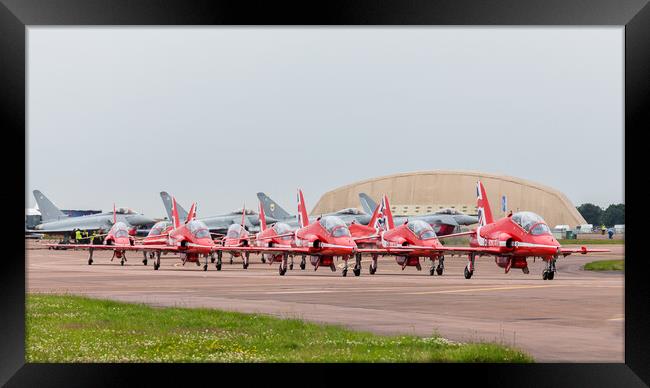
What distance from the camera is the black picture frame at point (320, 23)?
917cm

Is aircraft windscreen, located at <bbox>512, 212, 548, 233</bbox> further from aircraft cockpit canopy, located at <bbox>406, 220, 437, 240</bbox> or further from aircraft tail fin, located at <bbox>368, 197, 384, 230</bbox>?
aircraft tail fin, located at <bbox>368, 197, 384, 230</bbox>

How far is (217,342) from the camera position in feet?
40.8

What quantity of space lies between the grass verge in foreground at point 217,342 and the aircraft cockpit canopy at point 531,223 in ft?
65.7

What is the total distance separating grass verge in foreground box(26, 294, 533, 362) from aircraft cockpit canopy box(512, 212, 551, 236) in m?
20.0

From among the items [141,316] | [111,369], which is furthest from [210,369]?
[141,316]

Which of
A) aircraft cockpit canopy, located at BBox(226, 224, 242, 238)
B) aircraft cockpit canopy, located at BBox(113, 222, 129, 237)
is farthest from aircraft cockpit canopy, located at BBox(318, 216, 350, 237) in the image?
aircraft cockpit canopy, located at BBox(113, 222, 129, 237)

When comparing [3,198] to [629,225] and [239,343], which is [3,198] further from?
[629,225]

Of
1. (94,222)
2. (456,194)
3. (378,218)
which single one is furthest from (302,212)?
(456,194)

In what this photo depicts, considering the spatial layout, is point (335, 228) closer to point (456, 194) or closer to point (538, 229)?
point (538, 229)

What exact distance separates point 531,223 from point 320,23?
26.6m

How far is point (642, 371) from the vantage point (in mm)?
9297

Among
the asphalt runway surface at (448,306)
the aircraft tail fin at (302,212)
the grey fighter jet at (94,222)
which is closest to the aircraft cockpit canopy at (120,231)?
the aircraft tail fin at (302,212)

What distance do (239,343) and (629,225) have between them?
5352 millimetres

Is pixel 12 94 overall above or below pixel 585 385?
above
